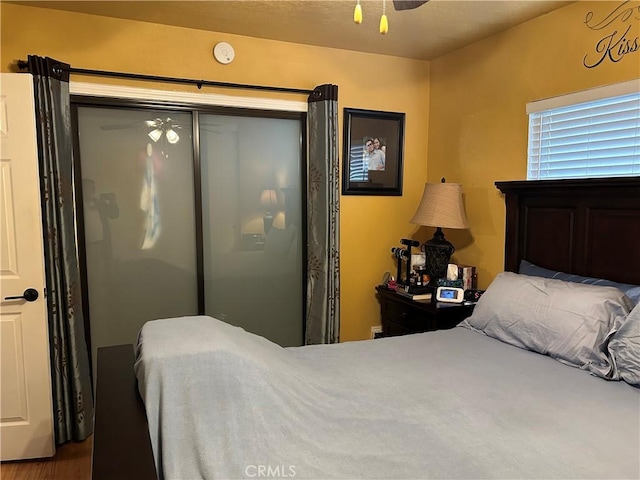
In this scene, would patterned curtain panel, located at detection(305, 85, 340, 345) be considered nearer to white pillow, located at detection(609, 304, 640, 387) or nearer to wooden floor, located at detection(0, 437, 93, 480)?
wooden floor, located at detection(0, 437, 93, 480)

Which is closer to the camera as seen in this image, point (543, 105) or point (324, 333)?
point (543, 105)

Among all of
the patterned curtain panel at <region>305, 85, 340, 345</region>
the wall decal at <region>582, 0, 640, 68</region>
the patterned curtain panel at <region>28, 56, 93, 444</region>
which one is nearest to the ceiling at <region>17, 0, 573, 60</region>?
the wall decal at <region>582, 0, 640, 68</region>

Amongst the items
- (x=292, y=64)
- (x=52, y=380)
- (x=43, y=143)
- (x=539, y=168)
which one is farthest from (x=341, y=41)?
(x=52, y=380)

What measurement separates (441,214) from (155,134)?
2042mm

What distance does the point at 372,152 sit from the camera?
3635 millimetres

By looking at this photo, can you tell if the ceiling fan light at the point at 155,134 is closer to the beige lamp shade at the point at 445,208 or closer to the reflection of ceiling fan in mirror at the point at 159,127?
the reflection of ceiling fan in mirror at the point at 159,127

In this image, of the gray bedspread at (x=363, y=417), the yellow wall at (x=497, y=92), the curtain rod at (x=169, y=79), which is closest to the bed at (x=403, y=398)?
the gray bedspread at (x=363, y=417)

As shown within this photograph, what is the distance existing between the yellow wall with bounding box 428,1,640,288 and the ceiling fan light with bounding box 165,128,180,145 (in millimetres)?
2059

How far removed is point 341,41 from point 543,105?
1.46m

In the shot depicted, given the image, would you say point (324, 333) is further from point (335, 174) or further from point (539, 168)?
point (539, 168)

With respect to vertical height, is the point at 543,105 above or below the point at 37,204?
above

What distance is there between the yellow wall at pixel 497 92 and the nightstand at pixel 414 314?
48cm

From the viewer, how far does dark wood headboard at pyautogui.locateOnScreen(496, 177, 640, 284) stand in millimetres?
2252

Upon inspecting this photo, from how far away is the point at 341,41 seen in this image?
10.7ft
